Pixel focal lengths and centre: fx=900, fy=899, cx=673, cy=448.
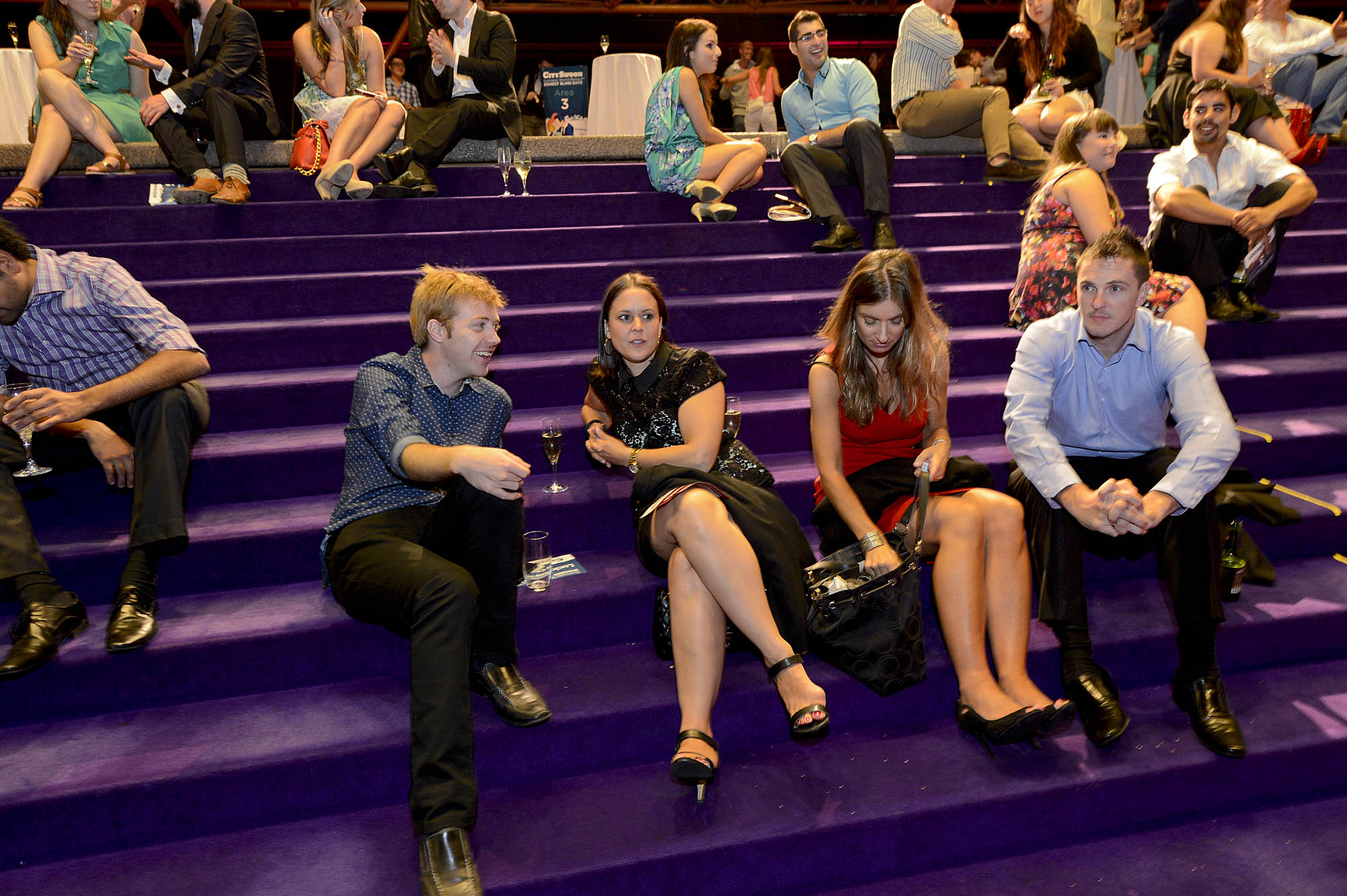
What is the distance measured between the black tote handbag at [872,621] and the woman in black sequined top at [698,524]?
6 cm

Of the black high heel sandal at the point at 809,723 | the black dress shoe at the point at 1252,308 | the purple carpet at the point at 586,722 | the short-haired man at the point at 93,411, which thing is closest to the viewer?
the purple carpet at the point at 586,722

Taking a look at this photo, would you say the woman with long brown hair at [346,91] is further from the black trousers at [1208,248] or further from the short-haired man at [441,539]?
the black trousers at [1208,248]

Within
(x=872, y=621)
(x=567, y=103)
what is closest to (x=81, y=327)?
(x=872, y=621)

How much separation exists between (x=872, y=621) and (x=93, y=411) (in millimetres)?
2186

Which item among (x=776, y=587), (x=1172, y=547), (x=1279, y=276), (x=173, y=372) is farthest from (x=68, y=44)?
(x=1279, y=276)

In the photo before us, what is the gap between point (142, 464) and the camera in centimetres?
251

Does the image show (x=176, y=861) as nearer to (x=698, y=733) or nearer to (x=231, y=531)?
(x=231, y=531)

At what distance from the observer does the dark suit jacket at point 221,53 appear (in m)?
4.46

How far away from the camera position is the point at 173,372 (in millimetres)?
2617

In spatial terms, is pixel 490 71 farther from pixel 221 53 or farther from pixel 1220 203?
pixel 1220 203

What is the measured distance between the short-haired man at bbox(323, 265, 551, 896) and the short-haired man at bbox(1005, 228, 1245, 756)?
1.36 metres

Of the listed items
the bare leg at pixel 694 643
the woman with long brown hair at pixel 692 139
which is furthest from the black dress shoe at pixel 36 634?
the woman with long brown hair at pixel 692 139

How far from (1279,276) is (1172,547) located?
9.31ft

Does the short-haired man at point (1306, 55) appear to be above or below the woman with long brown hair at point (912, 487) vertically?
above
